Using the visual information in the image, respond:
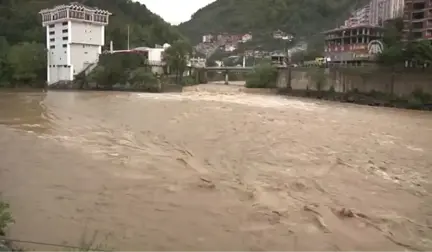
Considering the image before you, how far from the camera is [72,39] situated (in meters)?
35.9

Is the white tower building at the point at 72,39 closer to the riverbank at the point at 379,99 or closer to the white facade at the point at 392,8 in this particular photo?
the riverbank at the point at 379,99

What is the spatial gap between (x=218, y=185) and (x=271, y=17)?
8539 cm

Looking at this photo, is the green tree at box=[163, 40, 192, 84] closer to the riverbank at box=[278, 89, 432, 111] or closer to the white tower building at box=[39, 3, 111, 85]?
the white tower building at box=[39, 3, 111, 85]

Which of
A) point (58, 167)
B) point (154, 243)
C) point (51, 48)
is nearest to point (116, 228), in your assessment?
point (154, 243)

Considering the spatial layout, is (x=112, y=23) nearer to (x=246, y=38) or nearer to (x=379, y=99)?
(x=246, y=38)

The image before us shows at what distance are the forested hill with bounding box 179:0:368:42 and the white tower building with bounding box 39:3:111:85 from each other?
157 ft

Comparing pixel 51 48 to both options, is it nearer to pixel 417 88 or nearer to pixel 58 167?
pixel 417 88

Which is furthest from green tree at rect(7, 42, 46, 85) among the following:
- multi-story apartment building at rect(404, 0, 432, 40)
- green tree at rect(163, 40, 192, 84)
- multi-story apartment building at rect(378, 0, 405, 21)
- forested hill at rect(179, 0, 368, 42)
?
forested hill at rect(179, 0, 368, 42)

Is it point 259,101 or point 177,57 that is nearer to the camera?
point 259,101

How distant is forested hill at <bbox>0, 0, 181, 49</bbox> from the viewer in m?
45.6

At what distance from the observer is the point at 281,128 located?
14930 millimetres

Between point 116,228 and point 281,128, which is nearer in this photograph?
point 116,228

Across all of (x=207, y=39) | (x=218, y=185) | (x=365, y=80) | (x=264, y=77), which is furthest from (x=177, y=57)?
(x=207, y=39)

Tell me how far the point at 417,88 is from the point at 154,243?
71.6 feet
